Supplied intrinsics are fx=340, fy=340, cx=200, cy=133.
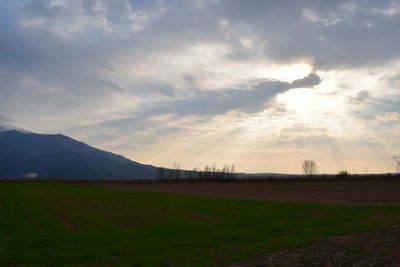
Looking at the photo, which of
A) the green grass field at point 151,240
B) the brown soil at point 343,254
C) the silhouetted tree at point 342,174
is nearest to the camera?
the brown soil at point 343,254

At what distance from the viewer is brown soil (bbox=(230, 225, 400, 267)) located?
1189cm

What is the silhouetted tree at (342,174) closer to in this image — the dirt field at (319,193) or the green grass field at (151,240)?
the dirt field at (319,193)

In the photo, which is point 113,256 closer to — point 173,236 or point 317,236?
point 173,236

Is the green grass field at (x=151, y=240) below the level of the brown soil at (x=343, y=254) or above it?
below

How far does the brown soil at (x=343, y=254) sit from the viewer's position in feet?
39.0

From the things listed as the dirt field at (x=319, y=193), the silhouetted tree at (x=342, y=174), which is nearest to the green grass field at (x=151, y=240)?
the dirt field at (x=319, y=193)

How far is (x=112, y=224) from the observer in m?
24.6

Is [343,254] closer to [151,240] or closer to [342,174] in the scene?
[151,240]

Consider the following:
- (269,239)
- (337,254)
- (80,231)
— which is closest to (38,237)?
(80,231)

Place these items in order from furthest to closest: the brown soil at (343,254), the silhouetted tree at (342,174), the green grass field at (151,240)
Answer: the silhouetted tree at (342,174), the green grass field at (151,240), the brown soil at (343,254)

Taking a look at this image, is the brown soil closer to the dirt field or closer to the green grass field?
the green grass field

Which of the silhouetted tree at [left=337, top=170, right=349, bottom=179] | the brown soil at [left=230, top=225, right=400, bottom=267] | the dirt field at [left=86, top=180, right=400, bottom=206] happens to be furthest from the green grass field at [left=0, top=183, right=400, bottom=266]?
the silhouetted tree at [left=337, top=170, right=349, bottom=179]

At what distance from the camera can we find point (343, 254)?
502 inches

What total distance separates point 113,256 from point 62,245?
414 centimetres
